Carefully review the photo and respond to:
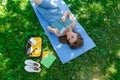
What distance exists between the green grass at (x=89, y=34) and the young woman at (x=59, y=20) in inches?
9.5

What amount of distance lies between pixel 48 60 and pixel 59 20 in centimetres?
97

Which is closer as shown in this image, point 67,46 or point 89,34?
point 67,46

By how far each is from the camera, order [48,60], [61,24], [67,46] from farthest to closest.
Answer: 1. [61,24]
2. [67,46]
3. [48,60]

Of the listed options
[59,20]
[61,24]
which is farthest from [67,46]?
[59,20]

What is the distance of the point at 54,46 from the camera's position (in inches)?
252

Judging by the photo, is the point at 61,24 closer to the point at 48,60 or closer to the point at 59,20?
the point at 59,20

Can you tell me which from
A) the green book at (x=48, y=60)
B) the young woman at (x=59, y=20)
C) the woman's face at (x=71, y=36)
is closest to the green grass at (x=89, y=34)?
the green book at (x=48, y=60)

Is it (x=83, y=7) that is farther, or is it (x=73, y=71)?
(x=83, y=7)

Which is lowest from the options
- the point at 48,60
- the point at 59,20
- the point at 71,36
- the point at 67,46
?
the point at 48,60

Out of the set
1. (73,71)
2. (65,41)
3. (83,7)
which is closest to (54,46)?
(65,41)

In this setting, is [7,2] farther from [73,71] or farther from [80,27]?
[73,71]

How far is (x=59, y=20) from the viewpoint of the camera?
6590mm

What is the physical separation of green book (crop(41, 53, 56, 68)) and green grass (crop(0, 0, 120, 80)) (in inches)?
3.0

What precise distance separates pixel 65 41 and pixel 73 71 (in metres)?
0.72
